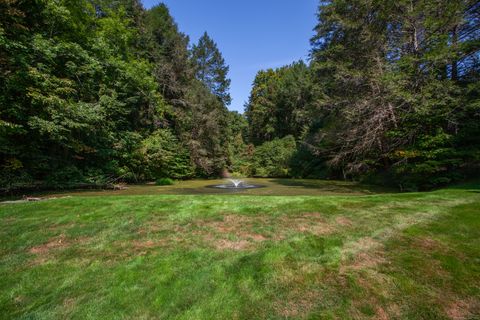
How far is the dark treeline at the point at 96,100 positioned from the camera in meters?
10.3

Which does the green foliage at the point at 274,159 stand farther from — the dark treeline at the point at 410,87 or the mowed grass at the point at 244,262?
the mowed grass at the point at 244,262

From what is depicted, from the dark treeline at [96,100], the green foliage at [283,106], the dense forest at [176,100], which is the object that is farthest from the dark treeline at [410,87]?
the green foliage at [283,106]

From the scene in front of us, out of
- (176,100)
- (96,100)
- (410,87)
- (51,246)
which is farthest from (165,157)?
(410,87)

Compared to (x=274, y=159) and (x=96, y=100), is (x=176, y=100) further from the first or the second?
(x=274, y=159)

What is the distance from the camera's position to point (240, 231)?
4676mm

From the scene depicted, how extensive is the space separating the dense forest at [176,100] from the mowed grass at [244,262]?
599cm

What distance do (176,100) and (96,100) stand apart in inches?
321

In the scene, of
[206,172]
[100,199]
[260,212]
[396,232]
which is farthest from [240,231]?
[206,172]

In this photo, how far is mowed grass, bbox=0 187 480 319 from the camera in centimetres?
271

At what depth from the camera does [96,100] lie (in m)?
15.9

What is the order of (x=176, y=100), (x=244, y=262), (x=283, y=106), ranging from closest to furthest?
(x=244, y=262), (x=176, y=100), (x=283, y=106)

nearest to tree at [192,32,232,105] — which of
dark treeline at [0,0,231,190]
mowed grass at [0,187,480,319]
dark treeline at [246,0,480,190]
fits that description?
dark treeline at [0,0,231,190]

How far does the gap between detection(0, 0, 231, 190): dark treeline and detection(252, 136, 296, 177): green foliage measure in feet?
22.5

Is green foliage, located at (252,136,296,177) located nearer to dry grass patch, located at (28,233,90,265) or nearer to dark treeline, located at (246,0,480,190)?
dark treeline, located at (246,0,480,190)
